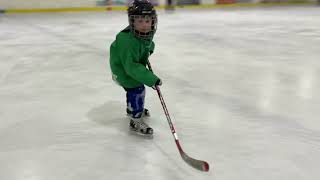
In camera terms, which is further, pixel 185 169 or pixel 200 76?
pixel 200 76

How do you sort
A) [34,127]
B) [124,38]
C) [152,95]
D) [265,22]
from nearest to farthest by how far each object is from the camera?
[124,38], [34,127], [152,95], [265,22]

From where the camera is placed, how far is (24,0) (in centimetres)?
894

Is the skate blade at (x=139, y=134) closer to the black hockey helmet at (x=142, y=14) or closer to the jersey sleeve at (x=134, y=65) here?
the jersey sleeve at (x=134, y=65)

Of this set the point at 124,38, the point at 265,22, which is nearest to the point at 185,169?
the point at 124,38

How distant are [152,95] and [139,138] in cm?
80

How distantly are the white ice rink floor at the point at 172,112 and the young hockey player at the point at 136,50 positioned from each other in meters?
0.29

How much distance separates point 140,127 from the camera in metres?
Result: 1.95

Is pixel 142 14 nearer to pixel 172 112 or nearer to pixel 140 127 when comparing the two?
pixel 140 127

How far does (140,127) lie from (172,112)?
414 millimetres

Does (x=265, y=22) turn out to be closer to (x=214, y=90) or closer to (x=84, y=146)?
(x=214, y=90)

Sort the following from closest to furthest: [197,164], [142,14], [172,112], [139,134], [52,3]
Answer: [197,164], [142,14], [139,134], [172,112], [52,3]

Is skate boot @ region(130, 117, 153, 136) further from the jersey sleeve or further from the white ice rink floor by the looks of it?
the jersey sleeve

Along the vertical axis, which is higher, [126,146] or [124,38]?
[124,38]

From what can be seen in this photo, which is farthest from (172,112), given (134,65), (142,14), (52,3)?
(52,3)
